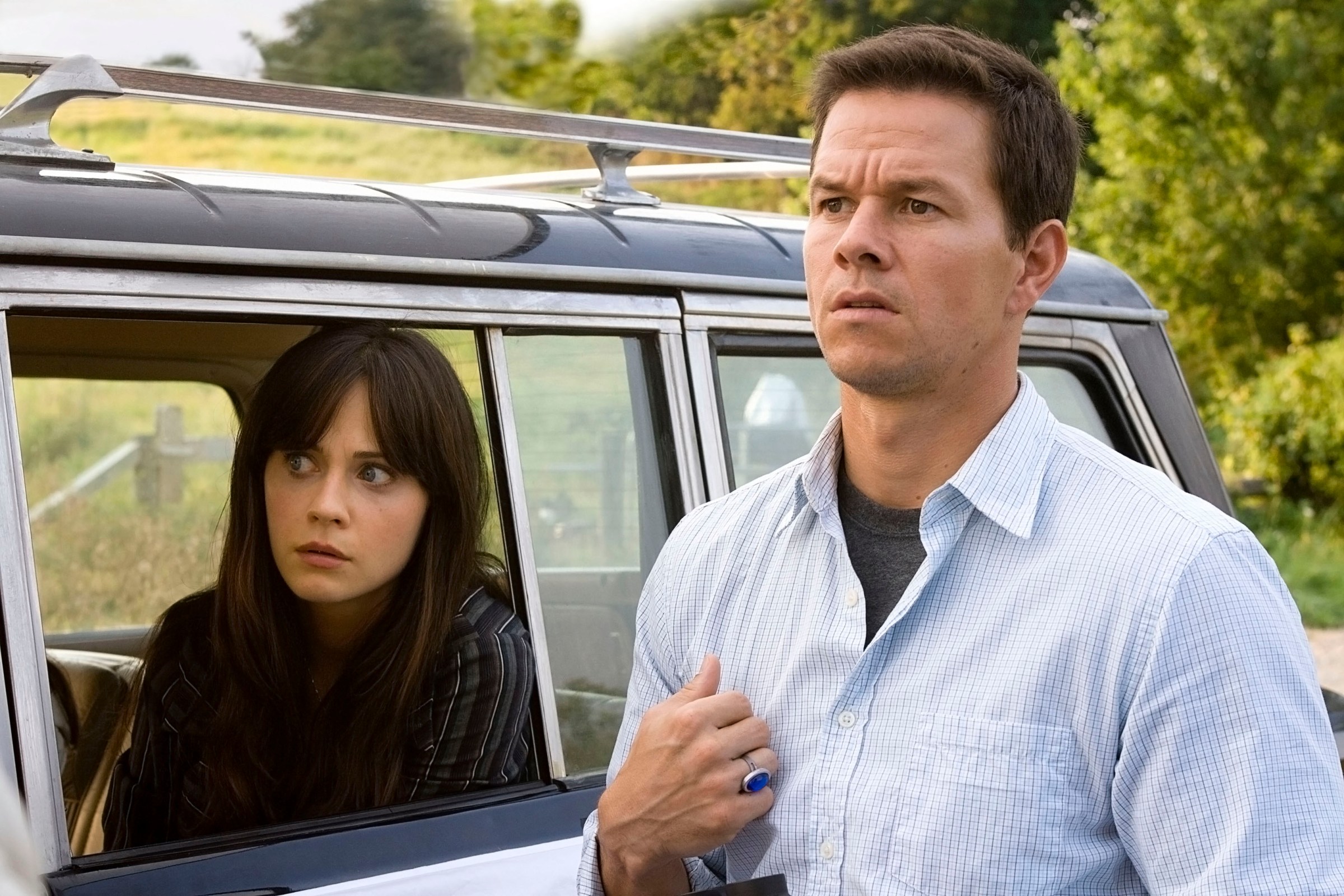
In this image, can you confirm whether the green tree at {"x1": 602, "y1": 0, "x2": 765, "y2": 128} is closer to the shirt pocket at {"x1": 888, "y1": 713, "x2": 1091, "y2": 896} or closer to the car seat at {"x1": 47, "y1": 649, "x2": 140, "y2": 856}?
the car seat at {"x1": 47, "y1": 649, "x2": 140, "y2": 856}

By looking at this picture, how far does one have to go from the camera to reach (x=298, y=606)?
2709 mm

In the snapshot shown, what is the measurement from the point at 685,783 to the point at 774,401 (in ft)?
4.34

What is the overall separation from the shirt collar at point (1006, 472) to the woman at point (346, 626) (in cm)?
77

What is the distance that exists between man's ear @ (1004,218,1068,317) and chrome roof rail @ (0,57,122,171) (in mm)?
1352

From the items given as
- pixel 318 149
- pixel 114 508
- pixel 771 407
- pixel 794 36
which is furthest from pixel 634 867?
pixel 318 149

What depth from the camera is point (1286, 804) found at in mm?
1564

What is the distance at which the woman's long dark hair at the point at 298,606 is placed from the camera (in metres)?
2.50

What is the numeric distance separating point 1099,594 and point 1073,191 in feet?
2.31

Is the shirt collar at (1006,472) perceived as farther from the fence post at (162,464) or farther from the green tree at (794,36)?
the green tree at (794,36)

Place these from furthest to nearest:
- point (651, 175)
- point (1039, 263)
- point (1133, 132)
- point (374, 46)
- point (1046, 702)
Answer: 1. point (374, 46)
2. point (1133, 132)
3. point (651, 175)
4. point (1039, 263)
5. point (1046, 702)

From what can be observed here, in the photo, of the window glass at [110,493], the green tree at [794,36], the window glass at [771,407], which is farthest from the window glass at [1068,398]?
the green tree at [794,36]

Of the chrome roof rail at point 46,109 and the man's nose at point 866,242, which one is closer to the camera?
the man's nose at point 866,242

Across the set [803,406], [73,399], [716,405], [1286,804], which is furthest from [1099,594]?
[73,399]

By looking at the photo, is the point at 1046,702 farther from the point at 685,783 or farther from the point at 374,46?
the point at 374,46
